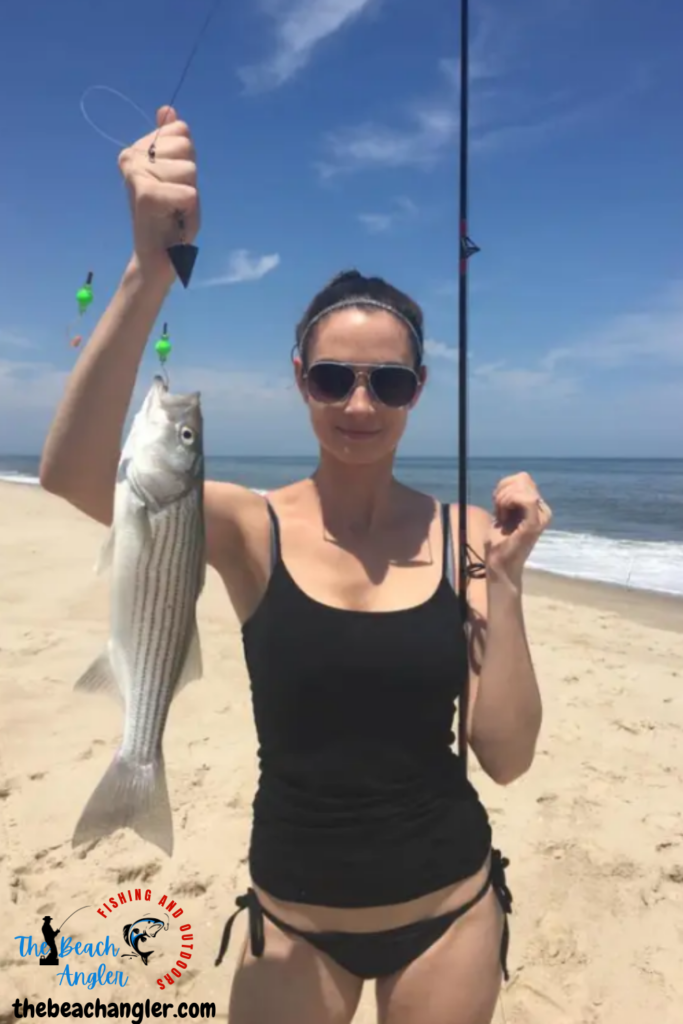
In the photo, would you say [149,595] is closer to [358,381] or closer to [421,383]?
[358,381]

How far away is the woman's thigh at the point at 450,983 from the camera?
2.05 m

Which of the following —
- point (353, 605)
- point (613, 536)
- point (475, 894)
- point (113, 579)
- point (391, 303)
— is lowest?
point (613, 536)

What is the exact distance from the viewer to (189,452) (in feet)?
6.37

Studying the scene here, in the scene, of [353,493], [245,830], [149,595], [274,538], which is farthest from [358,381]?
[245,830]

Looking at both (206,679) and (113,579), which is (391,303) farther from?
(206,679)

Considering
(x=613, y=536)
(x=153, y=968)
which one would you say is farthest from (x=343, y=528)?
(x=613, y=536)

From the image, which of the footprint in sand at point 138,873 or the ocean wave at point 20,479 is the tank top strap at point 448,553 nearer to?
the footprint in sand at point 138,873

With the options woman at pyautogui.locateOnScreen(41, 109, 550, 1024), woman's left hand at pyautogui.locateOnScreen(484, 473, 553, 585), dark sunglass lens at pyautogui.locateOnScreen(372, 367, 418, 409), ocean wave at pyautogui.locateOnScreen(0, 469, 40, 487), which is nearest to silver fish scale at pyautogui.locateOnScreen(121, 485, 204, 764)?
woman at pyautogui.locateOnScreen(41, 109, 550, 1024)

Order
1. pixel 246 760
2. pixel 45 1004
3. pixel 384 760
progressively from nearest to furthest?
1. pixel 384 760
2. pixel 45 1004
3. pixel 246 760

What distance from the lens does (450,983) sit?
207 cm

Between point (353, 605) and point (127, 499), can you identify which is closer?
point (127, 499)

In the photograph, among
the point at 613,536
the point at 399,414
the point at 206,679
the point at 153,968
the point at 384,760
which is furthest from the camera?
the point at 613,536

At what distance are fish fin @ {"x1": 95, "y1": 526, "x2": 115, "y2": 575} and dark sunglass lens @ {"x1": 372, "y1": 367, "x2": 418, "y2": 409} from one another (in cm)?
86

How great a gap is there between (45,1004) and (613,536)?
1887 cm
